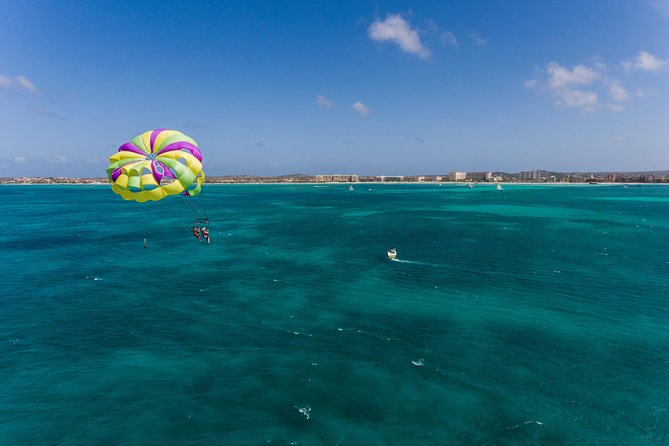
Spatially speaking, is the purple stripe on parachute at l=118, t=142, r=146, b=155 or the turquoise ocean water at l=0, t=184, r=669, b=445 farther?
the purple stripe on parachute at l=118, t=142, r=146, b=155

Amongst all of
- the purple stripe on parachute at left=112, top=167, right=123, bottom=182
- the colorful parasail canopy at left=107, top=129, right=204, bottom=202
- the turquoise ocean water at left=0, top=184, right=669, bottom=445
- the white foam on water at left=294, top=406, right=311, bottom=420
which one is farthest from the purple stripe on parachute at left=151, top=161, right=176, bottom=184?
the white foam on water at left=294, top=406, right=311, bottom=420

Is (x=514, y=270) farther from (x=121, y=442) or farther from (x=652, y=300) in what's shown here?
(x=121, y=442)

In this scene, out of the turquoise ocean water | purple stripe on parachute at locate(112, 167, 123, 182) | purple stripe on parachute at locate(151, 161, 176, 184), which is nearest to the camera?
the turquoise ocean water

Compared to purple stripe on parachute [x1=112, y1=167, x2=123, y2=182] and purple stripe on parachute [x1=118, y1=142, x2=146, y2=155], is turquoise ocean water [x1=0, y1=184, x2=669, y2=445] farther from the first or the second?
purple stripe on parachute [x1=118, y1=142, x2=146, y2=155]

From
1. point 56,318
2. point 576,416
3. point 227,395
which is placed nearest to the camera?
point 576,416

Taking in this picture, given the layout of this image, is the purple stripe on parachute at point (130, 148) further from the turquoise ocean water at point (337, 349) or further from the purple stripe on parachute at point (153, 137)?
the turquoise ocean water at point (337, 349)

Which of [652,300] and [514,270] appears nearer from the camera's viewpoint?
[652,300]

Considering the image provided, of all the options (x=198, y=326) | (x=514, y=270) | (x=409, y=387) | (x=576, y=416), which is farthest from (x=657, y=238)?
(x=198, y=326)
